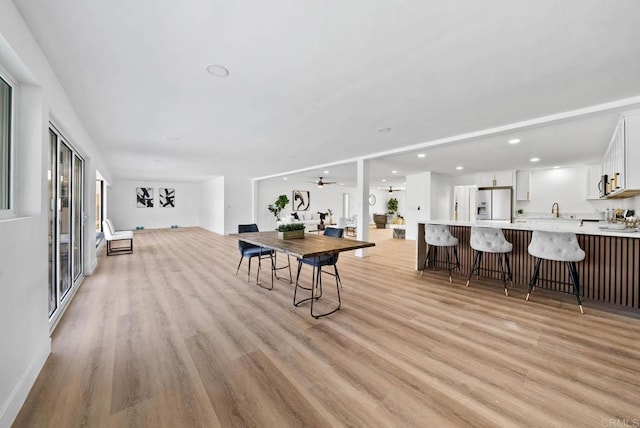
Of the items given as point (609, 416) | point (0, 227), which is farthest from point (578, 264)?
point (0, 227)

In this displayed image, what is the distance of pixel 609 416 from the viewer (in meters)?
1.48

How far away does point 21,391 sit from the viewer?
1534mm

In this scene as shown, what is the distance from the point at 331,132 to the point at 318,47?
223cm

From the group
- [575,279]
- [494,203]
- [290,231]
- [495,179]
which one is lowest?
[575,279]

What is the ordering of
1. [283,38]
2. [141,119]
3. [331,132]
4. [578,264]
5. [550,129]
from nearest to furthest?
[283,38] < [578,264] < [141,119] < [550,129] < [331,132]

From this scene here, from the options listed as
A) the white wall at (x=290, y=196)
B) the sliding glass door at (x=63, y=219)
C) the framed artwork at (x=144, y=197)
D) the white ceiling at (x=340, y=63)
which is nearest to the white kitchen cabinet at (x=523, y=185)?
the white ceiling at (x=340, y=63)

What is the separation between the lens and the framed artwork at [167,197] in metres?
11.9

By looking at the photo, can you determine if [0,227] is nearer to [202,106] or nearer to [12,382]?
[12,382]

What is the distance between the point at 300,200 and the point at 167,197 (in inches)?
250

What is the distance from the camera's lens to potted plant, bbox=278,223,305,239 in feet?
11.5

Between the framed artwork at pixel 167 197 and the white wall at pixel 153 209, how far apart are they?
12 cm

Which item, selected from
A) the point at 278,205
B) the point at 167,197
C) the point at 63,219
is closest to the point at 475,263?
the point at 63,219

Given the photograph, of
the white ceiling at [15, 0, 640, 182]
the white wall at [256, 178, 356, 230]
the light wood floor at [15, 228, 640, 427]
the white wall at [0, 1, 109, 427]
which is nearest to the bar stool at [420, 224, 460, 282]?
the light wood floor at [15, 228, 640, 427]

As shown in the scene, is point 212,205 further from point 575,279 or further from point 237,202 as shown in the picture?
point 575,279
